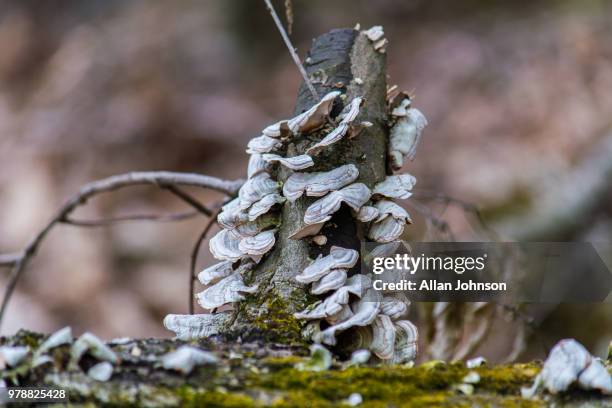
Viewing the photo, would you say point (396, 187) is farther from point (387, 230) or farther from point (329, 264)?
point (329, 264)

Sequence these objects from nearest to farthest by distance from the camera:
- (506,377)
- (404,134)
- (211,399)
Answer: (211,399) < (506,377) < (404,134)

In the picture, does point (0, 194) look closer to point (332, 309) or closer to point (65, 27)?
point (65, 27)

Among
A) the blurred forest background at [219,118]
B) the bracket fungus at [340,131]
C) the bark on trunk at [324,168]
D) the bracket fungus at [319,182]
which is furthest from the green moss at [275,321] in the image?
the blurred forest background at [219,118]

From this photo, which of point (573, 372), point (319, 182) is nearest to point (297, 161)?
point (319, 182)

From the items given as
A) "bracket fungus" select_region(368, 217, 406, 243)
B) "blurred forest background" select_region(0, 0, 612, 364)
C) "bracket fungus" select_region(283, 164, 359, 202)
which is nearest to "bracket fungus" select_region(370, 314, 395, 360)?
"bracket fungus" select_region(368, 217, 406, 243)

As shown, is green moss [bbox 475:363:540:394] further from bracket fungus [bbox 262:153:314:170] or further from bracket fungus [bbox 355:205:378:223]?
bracket fungus [bbox 262:153:314:170]

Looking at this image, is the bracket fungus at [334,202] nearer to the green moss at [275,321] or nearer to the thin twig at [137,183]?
the green moss at [275,321]
